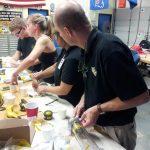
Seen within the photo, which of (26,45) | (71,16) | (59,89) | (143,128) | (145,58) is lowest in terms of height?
(143,128)

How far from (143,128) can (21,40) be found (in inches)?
89.3

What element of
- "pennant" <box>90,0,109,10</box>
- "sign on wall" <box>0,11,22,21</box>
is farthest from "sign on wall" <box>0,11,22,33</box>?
"pennant" <box>90,0,109,10</box>

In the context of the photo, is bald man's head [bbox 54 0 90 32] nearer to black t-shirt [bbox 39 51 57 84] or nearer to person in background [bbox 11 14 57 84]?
person in background [bbox 11 14 57 84]

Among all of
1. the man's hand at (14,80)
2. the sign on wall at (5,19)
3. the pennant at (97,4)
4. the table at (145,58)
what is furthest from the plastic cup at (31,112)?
the pennant at (97,4)

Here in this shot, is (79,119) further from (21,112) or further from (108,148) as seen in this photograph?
(21,112)

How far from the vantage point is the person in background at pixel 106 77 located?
1.17 m

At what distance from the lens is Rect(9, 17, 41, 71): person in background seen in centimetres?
316

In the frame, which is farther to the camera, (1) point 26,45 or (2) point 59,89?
(1) point 26,45

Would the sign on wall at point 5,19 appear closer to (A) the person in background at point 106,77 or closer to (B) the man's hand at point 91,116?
(A) the person in background at point 106,77

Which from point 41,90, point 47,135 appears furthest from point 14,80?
point 47,135

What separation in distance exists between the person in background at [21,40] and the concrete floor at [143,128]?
1.66m

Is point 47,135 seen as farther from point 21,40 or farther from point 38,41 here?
point 21,40

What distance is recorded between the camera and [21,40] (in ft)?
11.5

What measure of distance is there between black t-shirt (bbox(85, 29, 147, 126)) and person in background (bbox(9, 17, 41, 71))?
179cm
